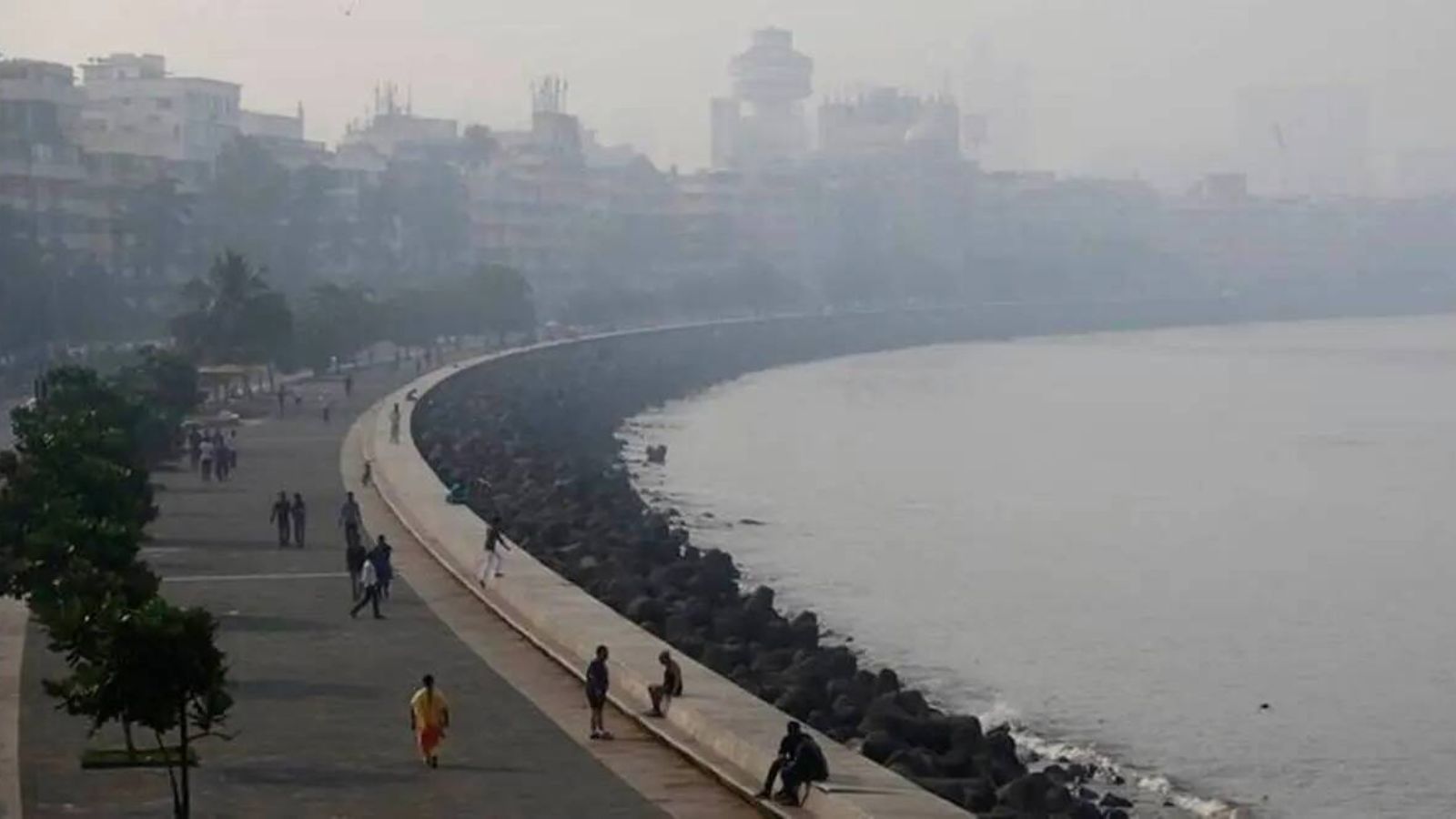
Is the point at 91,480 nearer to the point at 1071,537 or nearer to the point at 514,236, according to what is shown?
the point at 1071,537

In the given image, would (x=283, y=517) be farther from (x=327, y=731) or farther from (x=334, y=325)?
(x=334, y=325)

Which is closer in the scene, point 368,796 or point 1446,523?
point 368,796

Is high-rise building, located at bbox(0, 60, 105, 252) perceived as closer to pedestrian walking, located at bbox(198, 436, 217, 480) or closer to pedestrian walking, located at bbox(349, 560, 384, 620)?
pedestrian walking, located at bbox(198, 436, 217, 480)

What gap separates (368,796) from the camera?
11719 millimetres

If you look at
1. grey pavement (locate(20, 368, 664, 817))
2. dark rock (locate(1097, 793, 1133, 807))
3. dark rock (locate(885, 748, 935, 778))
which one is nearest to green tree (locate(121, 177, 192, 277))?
grey pavement (locate(20, 368, 664, 817))

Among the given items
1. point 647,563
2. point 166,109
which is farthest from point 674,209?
point 647,563

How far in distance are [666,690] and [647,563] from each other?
1016cm

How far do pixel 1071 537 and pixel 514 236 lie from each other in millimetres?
66322

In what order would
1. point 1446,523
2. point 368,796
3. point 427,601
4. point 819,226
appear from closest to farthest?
point 368,796
point 427,601
point 1446,523
point 819,226

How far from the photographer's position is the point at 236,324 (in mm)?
42188

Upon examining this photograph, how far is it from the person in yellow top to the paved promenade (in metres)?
0.09

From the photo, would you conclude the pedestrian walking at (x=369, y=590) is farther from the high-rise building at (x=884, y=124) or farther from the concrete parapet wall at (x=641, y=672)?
the high-rise building at (x=884, y=124)

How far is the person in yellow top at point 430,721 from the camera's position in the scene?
12227 millimetres

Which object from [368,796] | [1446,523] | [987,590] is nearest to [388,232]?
[1446,523]
